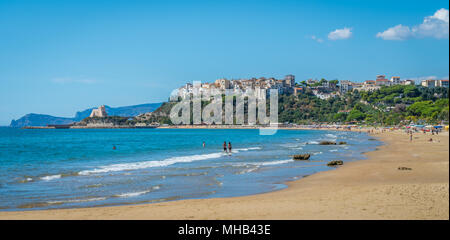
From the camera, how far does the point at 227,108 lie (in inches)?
6722

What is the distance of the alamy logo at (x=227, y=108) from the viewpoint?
6467 inches

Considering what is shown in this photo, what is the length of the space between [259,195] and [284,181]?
382cm

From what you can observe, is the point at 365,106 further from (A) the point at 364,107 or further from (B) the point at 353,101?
(B) the point at 353,101

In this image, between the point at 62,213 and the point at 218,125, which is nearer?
the point at 62,213

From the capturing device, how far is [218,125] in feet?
575

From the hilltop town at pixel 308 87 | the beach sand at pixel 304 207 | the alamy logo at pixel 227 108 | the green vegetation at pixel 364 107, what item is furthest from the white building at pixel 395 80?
the beach sand at pixel 304 207

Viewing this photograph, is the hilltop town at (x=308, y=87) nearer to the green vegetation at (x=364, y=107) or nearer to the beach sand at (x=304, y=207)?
the green vegetation at (x=364, y=107)

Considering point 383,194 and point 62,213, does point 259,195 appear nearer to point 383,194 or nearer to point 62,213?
point 383,194

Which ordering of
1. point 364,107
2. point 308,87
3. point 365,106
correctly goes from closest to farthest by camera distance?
point 364,107
point 365,106
point 308,87

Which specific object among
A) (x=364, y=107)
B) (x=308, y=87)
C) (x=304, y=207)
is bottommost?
(x=304, y=207)

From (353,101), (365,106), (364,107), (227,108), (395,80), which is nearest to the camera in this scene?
(364,107)

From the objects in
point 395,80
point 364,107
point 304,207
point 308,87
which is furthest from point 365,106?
point 304,207
